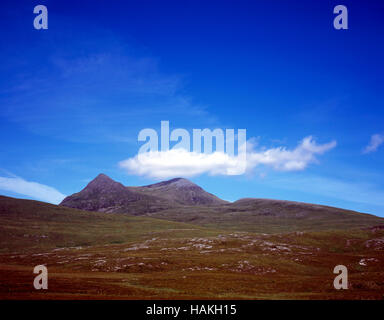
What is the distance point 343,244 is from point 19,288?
119458 millimetres

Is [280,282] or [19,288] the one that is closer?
[19,288]

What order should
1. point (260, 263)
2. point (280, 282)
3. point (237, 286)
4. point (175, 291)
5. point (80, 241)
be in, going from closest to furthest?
point (175, 291) < point (237, 286) < point (280, 282) < point (260, 263) < point (80, 241)

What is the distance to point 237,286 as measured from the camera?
5641 cm

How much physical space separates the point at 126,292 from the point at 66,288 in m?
9.59

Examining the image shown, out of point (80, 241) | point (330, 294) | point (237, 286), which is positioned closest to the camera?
point (330, 294)

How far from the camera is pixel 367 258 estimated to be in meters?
94.1

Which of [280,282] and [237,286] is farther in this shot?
[280,282]
